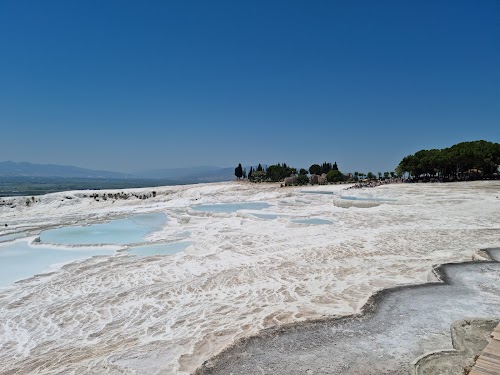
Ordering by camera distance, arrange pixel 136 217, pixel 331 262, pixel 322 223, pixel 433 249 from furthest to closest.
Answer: pixel 136 217 → pixel 322 223 → pixel 433 249 → pixel 331 262

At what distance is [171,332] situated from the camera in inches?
278

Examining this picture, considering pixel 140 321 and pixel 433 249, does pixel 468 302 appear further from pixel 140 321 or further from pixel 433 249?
pixel 140 321

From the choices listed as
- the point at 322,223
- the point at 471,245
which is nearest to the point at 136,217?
the point at 322,223

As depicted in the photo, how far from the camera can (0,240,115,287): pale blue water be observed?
12234 millimetres

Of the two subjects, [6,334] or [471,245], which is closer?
[6,334]

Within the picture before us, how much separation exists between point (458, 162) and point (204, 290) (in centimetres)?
5280

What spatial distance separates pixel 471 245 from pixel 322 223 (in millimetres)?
7919

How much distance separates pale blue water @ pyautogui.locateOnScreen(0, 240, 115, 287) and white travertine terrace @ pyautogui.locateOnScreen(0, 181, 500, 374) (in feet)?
4.60

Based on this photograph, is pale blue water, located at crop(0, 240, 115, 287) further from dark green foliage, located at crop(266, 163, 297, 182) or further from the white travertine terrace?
dark green foliage, located at crop(266, 163, 297, 182)

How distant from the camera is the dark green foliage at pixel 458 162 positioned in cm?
4947

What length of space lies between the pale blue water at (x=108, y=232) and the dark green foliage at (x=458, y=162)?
4536 centimetres

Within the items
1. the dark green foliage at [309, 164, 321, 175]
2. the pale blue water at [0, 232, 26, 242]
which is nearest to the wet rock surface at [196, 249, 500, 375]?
the pale blue water at [0, 232, 26, 242]

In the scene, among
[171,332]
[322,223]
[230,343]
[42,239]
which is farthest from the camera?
[322,223]

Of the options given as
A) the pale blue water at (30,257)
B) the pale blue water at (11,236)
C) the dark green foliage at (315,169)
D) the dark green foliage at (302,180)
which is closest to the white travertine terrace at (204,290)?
the pale blue water at (30,257)
